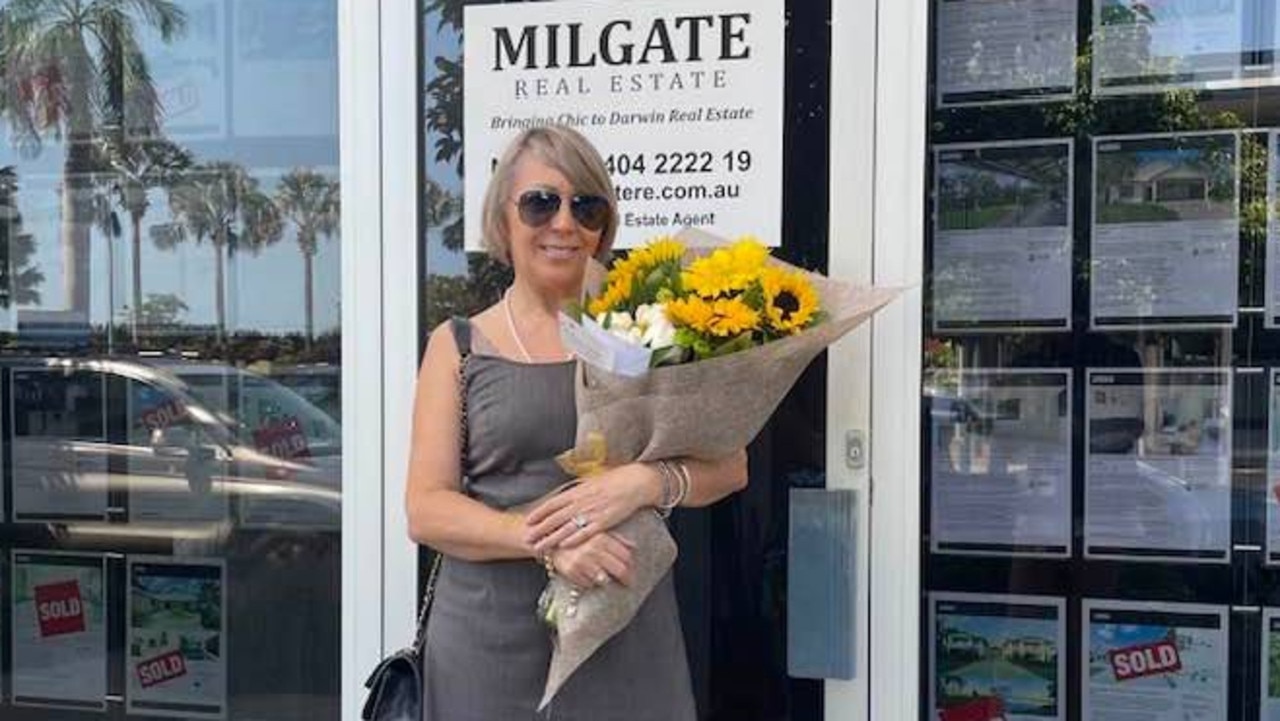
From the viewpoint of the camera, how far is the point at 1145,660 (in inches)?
104

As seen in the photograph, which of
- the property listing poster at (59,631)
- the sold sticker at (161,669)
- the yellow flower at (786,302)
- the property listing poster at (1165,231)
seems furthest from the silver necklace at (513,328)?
the property listing poster at (59,631)

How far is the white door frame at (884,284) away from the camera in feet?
8.04

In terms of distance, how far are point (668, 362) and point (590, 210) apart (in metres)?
0.33

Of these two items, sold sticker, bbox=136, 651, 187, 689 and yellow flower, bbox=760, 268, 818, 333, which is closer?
yellow flower, bbox=760, 268, 818, 333

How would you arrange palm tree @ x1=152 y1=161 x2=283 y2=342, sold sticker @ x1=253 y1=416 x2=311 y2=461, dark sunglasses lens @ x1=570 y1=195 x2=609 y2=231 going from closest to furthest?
dark sunglasses lens @ x1=570 y1=195 x2=609 y2=231 < sold sticker @ x1=253 y1=416 x2=311 y2=461 < palm tree @ x1=152 y1=161 x2=283 y2=342

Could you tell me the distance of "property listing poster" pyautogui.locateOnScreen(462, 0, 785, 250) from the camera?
2457 mm

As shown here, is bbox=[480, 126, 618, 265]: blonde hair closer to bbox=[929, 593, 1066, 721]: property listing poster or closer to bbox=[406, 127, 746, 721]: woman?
bbox=[406, 127, 746, 721]: woman

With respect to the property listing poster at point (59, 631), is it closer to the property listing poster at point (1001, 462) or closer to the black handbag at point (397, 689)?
the black handbag at point (397, 689)

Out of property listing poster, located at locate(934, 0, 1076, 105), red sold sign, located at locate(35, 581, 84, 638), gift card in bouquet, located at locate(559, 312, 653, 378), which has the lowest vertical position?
red sold sign, located at locate(35, 581, 84, 638)

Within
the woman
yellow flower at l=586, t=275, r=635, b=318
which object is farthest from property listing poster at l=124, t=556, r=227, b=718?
yellow flower at l=586, t=275, r=635, b=318

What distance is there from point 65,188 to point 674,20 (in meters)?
1.92

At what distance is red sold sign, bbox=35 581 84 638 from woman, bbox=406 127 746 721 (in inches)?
77.7

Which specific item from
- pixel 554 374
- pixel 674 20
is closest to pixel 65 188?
pixel 674 20

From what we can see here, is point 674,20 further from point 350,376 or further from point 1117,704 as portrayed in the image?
point 1117,704
